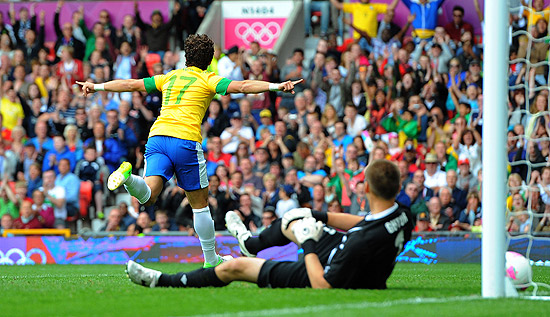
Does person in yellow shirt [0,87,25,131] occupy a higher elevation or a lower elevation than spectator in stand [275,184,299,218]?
higher

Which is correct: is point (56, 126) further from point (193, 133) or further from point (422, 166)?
point (193, 133)

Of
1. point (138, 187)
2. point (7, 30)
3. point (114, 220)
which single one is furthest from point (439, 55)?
point (138, 187)

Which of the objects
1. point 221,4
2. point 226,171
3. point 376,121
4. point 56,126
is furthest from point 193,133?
point 221,4

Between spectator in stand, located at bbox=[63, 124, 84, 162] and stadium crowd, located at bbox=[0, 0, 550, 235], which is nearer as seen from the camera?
stadium crowd, located at bbox=[0, 0, 550, 235]

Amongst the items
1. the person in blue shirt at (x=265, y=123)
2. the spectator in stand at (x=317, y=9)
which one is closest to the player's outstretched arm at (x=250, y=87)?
the person in blue shirt at (x=265, y=123)

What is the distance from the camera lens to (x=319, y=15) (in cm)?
2164

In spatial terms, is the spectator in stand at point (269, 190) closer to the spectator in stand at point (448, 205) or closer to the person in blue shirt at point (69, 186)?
the spectator in stand at point (448, 205)

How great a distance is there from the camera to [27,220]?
54.2 ft

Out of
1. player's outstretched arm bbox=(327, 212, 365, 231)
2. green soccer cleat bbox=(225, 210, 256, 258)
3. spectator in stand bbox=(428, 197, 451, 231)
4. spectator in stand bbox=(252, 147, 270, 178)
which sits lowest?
spectator in stand bbox=(428, 197, 451, 231)

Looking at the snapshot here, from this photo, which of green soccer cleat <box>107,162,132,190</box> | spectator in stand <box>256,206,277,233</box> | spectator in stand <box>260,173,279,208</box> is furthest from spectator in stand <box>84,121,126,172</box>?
green soccer cleat <box>107,162,132,190</box>

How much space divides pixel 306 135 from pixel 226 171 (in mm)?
2031

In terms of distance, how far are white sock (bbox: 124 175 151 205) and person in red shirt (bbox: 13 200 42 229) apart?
8.32 metres

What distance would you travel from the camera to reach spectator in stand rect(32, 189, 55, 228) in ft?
54.6

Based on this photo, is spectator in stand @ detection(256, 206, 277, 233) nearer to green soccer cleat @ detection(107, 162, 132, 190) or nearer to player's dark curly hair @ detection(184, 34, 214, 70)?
player's dark curly hair @ detection(184, 34, 214, 70)
